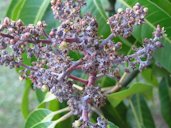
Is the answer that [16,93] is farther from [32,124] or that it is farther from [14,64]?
[14,64]

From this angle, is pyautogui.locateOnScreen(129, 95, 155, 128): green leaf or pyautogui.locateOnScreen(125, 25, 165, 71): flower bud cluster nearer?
pyautogui.locateOnScreen(125, 25, 165, 71): flower bud cluster

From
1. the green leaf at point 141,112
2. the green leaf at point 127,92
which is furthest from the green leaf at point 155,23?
the green leaf at point 141,112

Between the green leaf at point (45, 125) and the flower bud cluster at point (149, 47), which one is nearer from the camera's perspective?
the flower bud cluster at point (149, 47)

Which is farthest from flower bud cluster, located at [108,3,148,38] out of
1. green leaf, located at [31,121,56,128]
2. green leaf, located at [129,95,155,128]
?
green leaf, located at [129,95,155,128]

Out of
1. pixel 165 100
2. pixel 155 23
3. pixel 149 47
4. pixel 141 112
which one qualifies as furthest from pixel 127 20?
pixel 165 100

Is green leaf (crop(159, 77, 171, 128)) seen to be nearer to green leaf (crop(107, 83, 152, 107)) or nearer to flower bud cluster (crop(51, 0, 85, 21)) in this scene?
green leaf (crop(107, 83, 152, 107))

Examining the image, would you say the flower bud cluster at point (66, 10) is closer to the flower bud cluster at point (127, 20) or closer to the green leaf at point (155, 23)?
the flower bud cluster at point (127, 20)
